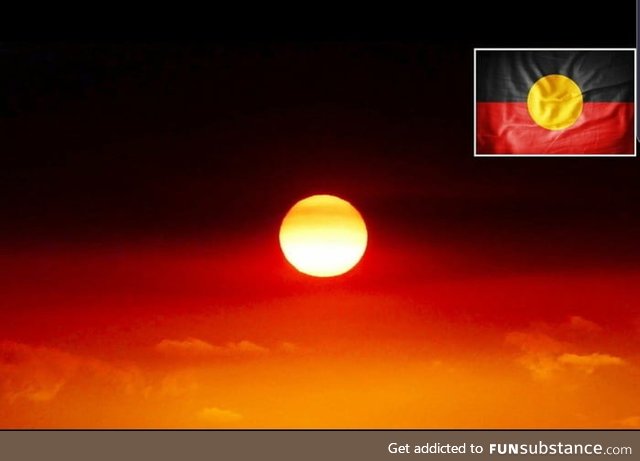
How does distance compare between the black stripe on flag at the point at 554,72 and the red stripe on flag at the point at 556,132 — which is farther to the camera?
the red stripe on flag at the point at 556,132

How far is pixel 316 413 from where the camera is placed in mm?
6863

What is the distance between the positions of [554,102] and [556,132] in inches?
8.4

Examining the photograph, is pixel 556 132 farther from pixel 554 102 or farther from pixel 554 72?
pixel 554 72

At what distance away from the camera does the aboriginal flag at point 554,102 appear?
17.4 ft

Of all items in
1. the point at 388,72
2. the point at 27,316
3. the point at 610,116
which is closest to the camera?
the point at 610,116

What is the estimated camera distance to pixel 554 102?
5484mm

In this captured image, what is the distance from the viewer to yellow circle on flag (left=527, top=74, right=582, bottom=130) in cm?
541

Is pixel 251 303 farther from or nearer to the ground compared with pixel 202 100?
nearer to the ground

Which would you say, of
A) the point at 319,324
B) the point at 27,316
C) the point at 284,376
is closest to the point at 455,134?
the point at 319,324

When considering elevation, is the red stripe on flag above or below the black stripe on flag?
below

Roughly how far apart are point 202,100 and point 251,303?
1.68 meters

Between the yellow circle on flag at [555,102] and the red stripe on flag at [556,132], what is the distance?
43mm

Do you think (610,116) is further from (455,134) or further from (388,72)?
(388,72)

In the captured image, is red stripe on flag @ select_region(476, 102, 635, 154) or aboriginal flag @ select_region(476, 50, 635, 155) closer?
aboriginal flag @ select_region(476, 50, 635, 155)
